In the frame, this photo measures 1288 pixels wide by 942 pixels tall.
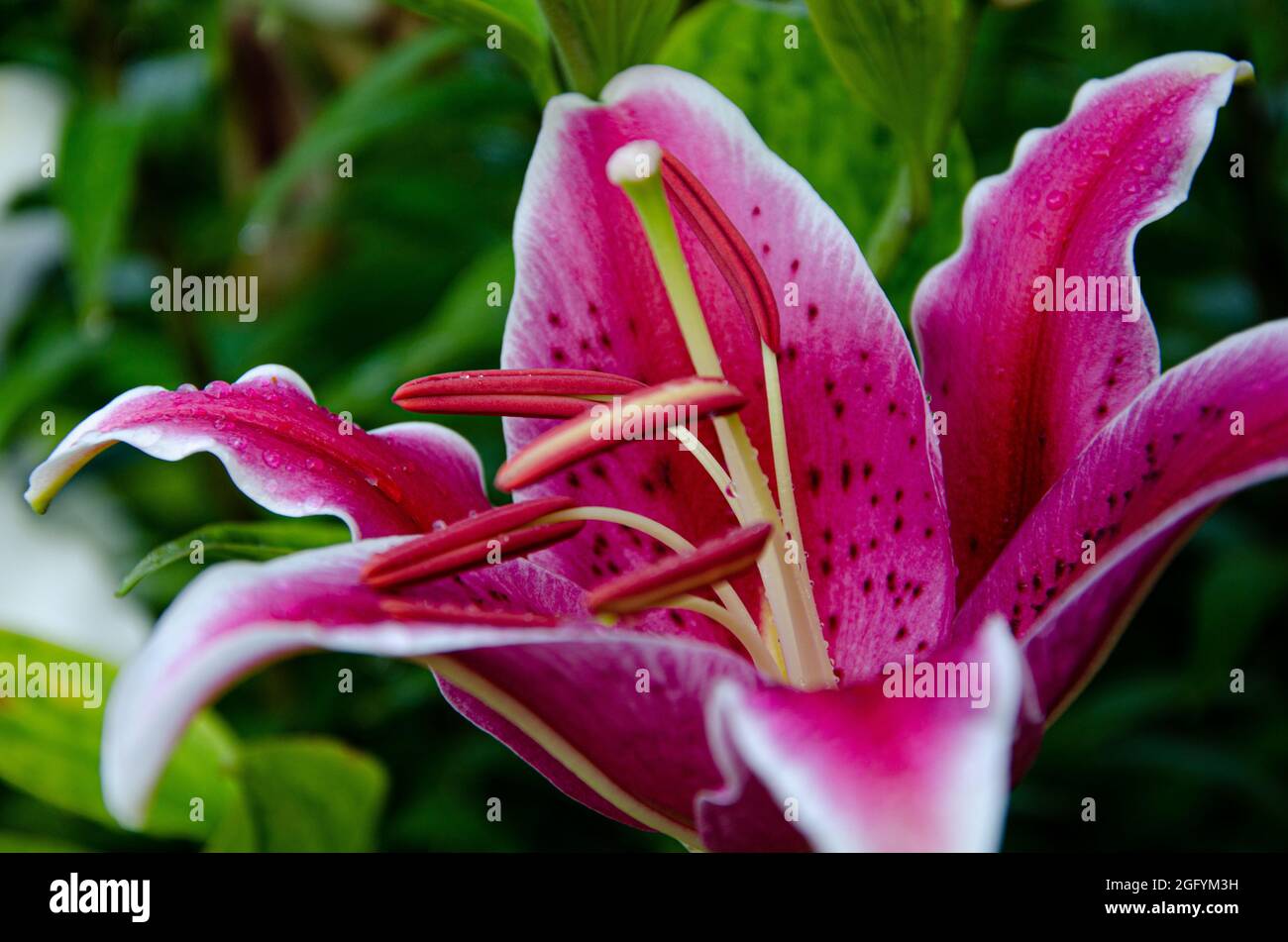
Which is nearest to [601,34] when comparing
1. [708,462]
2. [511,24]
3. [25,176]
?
[511,24]

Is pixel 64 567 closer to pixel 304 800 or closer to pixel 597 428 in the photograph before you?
pixel 304 800

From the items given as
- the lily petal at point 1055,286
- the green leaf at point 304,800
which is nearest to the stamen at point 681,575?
the lily petal at point 1055,286

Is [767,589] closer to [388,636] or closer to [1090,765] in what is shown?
[388,636]

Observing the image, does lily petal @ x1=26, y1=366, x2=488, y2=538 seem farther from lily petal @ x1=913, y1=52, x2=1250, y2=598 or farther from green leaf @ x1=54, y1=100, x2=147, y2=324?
green leaf @ x1=54, y1=100, x2=147, y2=324
